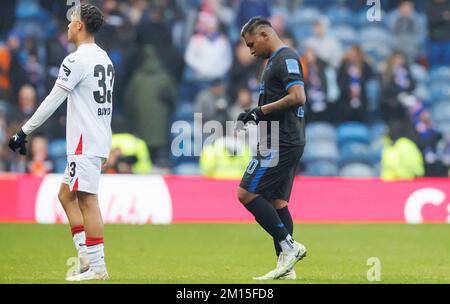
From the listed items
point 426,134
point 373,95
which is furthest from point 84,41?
point 373,95

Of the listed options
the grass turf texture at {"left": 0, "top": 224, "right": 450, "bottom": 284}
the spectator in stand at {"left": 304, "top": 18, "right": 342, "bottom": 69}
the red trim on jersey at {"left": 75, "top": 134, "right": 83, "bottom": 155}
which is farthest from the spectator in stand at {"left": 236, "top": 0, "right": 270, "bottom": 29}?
the red trim on jersey at {"left": 75, "top": 134, "right": 83, "bottom": 155}

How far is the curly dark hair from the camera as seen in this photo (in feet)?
31.8

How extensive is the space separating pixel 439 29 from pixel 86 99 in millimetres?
14929

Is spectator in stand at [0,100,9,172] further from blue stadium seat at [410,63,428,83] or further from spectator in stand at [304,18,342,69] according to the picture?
blue stadium seat at [410,63,428,83]

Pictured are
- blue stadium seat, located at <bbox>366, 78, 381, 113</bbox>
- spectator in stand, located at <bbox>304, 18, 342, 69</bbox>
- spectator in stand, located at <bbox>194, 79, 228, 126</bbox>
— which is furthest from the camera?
blue stadium seat, located at <bbox>366, 78, 381, 113</bbox>

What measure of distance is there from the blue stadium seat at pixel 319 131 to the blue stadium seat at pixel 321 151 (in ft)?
0.28

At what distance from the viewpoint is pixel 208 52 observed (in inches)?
847

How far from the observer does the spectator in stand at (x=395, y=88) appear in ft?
71.0

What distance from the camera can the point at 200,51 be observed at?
21516 millimetres

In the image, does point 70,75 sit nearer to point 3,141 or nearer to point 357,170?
point 3,141

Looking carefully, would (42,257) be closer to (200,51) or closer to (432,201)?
(432,201)

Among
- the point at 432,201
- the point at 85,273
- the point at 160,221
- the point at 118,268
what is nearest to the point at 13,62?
the point at 160,221

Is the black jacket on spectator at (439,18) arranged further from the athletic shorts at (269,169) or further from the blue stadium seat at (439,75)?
the athletic shorts at (269,169)

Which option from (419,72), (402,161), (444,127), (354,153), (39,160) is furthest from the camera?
(419,72)
